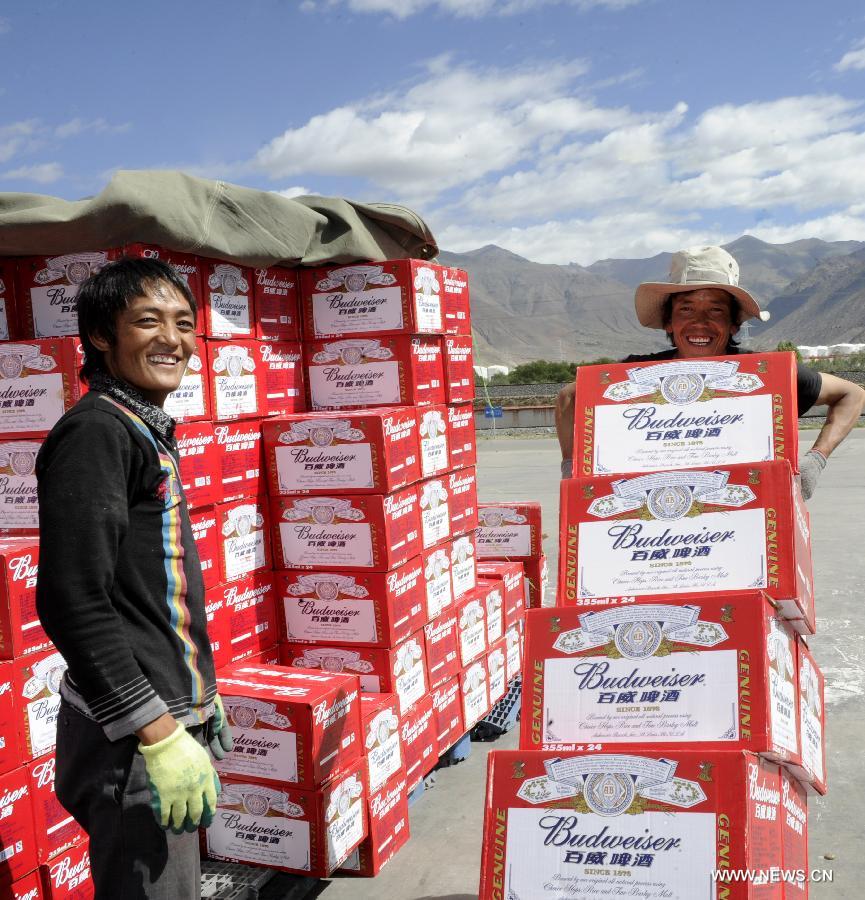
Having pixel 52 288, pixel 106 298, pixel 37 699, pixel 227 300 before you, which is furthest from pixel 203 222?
pixel 37 699

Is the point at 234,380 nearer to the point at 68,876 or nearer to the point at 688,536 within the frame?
the point at 68,876

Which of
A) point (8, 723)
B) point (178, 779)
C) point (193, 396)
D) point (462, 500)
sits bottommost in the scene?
point (8, 723)

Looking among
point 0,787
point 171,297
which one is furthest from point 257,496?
point 171,297

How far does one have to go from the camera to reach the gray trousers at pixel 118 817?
6.32 feet

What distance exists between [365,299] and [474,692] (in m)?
2.13

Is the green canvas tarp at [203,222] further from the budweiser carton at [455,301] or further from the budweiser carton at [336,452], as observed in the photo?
the budweiser carton at [336,452]

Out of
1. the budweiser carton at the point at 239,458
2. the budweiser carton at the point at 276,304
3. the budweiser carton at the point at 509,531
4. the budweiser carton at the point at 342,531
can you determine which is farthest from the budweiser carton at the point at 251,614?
the budweiser carton at the point at 509,531

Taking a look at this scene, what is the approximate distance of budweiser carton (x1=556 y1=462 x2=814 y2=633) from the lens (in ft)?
7.73

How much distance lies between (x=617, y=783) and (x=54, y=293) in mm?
2588

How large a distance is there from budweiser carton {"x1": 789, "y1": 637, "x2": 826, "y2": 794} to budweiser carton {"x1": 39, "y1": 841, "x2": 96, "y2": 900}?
2174mm

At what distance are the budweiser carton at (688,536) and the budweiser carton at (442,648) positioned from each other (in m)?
1.81

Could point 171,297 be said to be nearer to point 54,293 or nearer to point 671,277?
point 54,293

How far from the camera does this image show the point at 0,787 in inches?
106

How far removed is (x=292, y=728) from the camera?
319 centimetres
